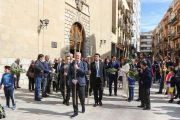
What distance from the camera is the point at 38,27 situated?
12.4 metres

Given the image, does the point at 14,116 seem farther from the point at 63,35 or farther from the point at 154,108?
the point at 63,35

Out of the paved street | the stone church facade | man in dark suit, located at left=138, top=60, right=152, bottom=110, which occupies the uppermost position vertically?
the stone church facade

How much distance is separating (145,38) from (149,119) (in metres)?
100

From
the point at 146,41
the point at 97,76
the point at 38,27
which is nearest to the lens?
the point at 97,76

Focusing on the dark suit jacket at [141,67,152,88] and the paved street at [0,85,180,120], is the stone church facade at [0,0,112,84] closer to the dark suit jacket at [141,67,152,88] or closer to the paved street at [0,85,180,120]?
the paved street at [0,85,180,120]

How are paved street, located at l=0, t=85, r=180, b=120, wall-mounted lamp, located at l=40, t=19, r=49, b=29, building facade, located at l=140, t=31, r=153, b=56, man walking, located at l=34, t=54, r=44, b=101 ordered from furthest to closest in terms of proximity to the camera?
building facade, located at l=140, t=31, r=153, b=56 < wall-mounted lamp, located at l=40, t=19, r=49, b=29 < man walking, located at l=34, t=54, r=44, b=101 < paved street, located at l=0, t=85, r=180, b=120

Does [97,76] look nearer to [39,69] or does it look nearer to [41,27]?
[39,69]

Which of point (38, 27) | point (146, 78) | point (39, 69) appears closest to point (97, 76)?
point (146, 78)

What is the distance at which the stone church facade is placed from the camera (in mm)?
10403

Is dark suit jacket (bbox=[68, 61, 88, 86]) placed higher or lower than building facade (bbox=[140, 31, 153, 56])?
lower

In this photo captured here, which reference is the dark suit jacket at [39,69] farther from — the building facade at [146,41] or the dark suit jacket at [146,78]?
the building facade at [146,41]

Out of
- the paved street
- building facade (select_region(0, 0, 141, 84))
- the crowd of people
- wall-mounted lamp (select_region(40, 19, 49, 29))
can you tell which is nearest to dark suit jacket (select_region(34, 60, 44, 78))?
the crowd of people

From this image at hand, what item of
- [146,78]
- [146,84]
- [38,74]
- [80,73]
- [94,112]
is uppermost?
[80,73]

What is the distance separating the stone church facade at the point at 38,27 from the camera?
1040cm
